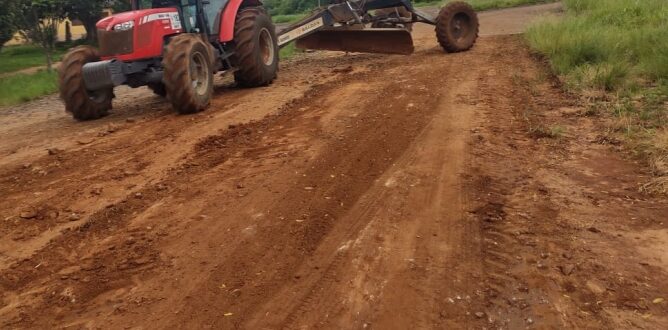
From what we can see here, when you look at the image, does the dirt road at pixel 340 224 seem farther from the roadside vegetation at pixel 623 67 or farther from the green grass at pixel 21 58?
the green grass at pixel 21 58

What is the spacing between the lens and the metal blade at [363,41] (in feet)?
43.0

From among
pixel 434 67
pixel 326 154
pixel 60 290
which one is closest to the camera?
pixel 60 290

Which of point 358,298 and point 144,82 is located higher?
point 144,82

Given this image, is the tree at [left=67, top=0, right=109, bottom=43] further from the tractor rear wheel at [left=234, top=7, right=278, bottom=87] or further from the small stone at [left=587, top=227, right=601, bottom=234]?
the small stone at [left=587, top=227, right=601, bottom=234]

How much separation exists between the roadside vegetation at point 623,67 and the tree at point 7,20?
1578cm

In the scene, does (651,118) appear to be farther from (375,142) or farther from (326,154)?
(326,154)

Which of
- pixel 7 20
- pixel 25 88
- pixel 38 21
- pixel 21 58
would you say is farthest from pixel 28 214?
pixel 21 58

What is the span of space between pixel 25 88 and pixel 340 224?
12.7 metres

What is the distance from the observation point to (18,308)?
367cm

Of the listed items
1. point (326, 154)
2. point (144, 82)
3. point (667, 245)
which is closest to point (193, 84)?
point (144, 82)

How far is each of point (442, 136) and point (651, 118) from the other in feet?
7.59

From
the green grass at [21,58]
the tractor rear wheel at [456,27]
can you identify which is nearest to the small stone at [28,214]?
the tractor rear wheel at [456,27]

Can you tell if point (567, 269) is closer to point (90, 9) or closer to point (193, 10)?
point (193, 10)

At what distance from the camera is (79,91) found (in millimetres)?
8938
